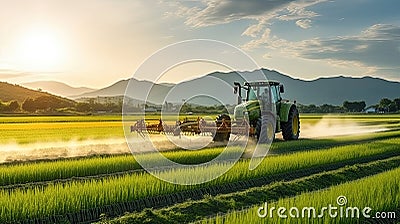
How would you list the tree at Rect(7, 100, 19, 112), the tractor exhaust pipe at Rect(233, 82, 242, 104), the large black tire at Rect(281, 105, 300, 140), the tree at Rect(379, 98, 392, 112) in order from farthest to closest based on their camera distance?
the tree at Rect(379, 98, 392, 112)
the tree at Rect(7, 100, 19, 112)
the large black tire at Rect(281, 105, 300, 140)
the tractor exhaust pipe at Rect(233, 82, 242, 104)

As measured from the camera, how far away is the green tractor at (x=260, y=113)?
18.1m

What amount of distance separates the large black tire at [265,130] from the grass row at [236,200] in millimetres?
5210

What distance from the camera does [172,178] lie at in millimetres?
10641

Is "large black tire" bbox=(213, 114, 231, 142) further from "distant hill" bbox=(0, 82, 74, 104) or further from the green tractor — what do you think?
"distant hill" bbox=(0, 82, 74, 104)

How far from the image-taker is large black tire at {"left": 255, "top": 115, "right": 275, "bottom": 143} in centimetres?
1794

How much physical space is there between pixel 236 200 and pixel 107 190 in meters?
2.27

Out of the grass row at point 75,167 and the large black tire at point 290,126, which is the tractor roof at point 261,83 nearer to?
the large black tire at point 290,126

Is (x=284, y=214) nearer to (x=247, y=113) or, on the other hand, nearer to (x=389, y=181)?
(x=389, y=181)

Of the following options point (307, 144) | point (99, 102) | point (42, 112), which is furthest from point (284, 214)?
point (99, 102)

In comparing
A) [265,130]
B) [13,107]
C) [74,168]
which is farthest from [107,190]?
[13,107]

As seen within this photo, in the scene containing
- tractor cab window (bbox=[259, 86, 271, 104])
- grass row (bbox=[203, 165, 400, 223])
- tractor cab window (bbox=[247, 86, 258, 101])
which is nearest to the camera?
grass row (bbox=[203, 165, 400, 223])

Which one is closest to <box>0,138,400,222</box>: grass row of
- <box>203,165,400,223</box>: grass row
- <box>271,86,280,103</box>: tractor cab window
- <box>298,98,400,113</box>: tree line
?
<box>203,165,400,223</box>: grass row

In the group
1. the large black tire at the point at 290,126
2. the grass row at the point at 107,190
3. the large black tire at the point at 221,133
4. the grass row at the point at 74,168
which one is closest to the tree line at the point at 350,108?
the large black tire at the point at 290,126

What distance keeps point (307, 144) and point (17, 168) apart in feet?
37.3
